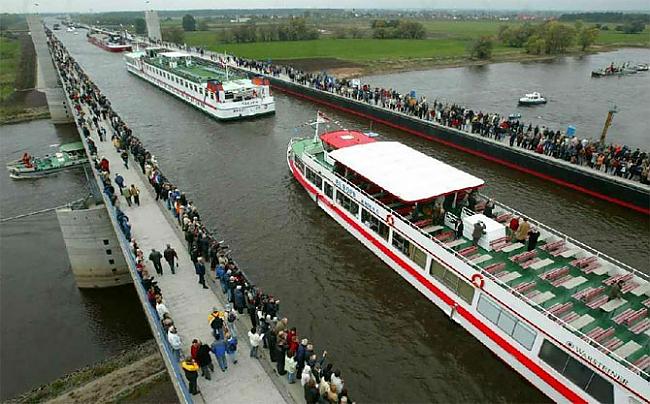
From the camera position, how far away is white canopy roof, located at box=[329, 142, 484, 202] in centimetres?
1894

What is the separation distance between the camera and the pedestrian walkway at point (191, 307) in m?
12.1

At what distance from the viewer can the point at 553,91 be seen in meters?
62.7

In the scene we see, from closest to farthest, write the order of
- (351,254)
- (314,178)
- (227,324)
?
(227,324) < (351,254) < (314,178)

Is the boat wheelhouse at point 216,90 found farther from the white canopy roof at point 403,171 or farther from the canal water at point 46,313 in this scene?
the white canopy roof at point 403,171

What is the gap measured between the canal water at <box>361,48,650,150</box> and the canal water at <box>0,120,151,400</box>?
4268 centimetres

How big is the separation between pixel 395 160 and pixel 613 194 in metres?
15.3

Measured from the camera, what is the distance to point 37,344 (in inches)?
771

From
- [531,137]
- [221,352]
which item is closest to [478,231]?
[221,352]

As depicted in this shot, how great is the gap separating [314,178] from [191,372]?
16179 mm

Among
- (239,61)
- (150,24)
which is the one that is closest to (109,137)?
(239,61)

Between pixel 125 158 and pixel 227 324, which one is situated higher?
pixel 125 158

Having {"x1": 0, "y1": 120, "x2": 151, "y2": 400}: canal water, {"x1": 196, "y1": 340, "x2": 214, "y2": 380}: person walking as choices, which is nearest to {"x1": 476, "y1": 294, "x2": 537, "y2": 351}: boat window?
{"x1": 196, "y1": 340, "x2": 214, "y2": 380}: person walking

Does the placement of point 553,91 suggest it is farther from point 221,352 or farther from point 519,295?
point 221,352

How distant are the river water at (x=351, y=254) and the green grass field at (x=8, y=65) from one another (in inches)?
1841
